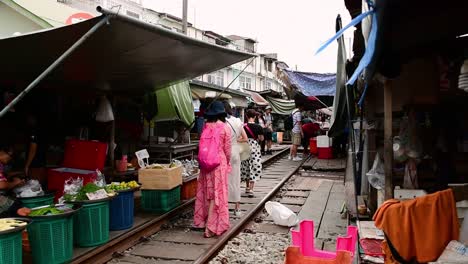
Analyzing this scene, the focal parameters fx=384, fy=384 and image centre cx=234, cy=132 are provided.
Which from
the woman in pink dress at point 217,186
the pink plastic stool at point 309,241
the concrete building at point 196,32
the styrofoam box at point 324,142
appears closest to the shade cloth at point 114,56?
the concrete building at point 196,32

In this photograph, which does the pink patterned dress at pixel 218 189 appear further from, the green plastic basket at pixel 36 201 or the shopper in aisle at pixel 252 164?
the shopper in aisle at pixel 252 164

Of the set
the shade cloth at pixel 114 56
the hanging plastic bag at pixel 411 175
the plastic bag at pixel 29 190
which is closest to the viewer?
the shade cloth at pixel 114 56

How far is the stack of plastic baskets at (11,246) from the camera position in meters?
3.56

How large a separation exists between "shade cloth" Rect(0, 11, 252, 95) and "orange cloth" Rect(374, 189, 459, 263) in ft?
10.3

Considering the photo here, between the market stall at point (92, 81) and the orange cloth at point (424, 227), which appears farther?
the market stall at point (92, 81)

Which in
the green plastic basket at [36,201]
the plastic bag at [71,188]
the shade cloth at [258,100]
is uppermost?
the shade cloth at [258,100]

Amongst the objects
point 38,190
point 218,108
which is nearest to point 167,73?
point 218,108

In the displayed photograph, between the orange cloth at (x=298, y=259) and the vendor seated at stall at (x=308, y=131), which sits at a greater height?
the vendor seated at stall at (x=308, y=131)

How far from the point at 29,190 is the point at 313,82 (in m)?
8.17

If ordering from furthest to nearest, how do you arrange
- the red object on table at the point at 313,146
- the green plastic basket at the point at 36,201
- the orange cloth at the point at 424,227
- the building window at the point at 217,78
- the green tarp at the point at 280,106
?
1. the building window at the point at 217,78
2. the green tarp at the point at 280,106
3. the red object on table at the point at 313,146
4. the green plastic basket at the point at 36,201
5. the orange cloth at the point at 424,227

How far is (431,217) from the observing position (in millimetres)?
3146

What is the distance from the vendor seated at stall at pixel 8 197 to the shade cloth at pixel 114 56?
1254 millimetres

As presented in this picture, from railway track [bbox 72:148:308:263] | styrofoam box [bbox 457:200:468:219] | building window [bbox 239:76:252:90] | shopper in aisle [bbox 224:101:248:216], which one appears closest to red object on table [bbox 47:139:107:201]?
railway track [bbox 72:148:308:263]

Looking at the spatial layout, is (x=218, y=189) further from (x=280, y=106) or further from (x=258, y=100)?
(x=280, y=106)
